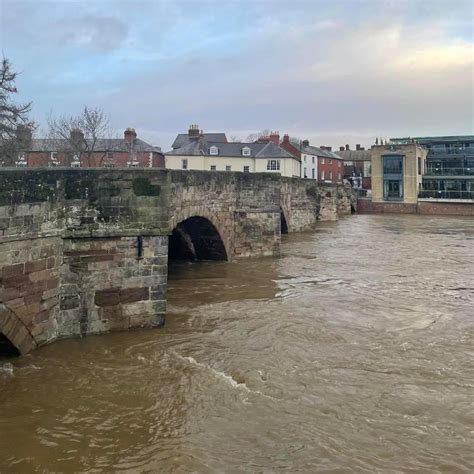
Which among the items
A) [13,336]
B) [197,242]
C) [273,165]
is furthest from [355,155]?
[13,336]

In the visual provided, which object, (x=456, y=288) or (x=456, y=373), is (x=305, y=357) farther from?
(x=456, y=288)

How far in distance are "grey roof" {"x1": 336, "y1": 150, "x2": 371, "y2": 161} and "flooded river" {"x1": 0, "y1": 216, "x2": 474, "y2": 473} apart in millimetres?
69004

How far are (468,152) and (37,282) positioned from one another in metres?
58.7

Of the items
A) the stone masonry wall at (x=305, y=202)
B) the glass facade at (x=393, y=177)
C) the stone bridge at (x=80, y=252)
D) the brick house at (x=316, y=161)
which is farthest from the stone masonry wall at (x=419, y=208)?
the stone bridge at (x=80, y=252)

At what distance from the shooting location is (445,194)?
5425 centimetres

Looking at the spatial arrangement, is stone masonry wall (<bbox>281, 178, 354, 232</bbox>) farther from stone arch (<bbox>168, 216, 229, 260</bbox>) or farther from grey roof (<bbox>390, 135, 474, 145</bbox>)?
grey roof (<bbox>390, 135, 474, 145</bbox>)

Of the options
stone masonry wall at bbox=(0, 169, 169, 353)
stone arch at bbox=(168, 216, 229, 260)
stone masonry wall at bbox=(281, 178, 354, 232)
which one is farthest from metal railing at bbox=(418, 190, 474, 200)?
stone masonry wall at bbox=(0, 169, 169, 353)

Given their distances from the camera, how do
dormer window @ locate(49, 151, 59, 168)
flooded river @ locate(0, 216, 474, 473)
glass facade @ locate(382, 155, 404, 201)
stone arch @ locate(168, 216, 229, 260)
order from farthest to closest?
glass facade @ locate(382, 155, 404, 201)
dormer window @ locate(49, 151, 59, 168)
stone arch @ locate(168, 216, 229, 260)
flooded river @ locate(0, 216, 474, 473)

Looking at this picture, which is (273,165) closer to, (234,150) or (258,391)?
(234,150)

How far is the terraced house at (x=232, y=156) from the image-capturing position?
2035 inches

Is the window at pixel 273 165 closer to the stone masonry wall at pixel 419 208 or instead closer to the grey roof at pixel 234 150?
the grey roof at pixel 234 150

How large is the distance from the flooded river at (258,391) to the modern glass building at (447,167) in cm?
4457

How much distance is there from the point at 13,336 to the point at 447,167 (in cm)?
5861

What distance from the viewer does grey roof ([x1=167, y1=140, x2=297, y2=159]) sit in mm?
51969
